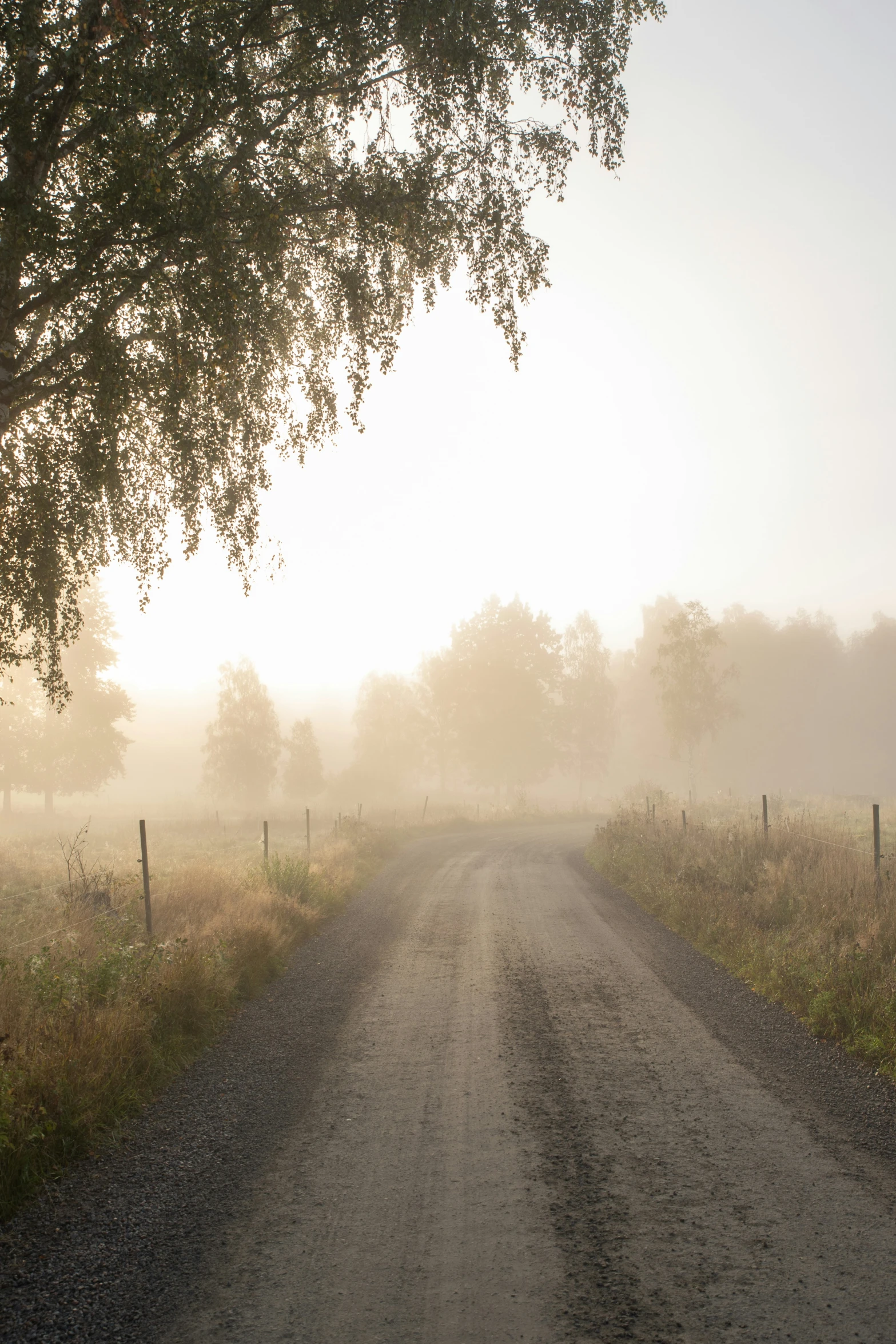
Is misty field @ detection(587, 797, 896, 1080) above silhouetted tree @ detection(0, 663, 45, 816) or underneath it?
underneath

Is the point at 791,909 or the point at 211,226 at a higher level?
the point at 211,226

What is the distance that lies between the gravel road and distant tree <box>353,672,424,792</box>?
47241mm

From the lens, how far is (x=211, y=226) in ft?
21.4

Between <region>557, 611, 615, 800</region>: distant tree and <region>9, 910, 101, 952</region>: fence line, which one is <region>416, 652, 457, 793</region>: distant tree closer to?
<region>557, 611, 615, 800</region>: distant tree

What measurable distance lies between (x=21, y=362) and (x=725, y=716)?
1919 inches

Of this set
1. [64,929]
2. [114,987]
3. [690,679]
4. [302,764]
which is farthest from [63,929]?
[302,764]

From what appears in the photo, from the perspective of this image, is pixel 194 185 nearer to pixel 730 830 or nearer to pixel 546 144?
pixel 546 144

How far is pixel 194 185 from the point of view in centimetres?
650

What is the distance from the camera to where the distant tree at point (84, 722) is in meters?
35.0

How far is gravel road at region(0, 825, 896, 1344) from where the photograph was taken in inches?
123

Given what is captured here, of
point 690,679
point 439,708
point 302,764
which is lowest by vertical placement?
point 302,764

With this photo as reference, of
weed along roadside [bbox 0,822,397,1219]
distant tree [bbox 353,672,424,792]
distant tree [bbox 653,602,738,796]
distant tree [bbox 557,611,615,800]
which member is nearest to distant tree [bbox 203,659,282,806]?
distant tree [bbox 353,672,424,792]

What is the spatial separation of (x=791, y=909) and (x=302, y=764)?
42176 mm

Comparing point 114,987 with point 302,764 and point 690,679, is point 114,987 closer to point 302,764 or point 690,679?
point 690,679
